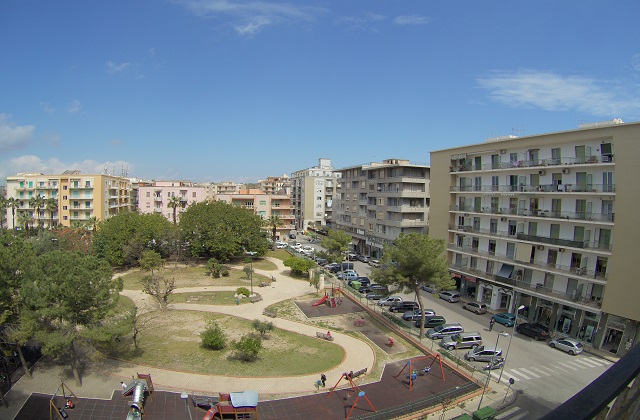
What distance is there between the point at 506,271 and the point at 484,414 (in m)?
21.6

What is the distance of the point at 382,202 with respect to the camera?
60.0 m

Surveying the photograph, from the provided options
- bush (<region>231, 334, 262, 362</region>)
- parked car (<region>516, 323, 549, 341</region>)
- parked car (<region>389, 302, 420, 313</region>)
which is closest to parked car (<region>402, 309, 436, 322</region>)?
parked car (<region>389, 302, 420, 313</region>)

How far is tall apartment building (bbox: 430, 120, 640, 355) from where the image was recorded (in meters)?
28.9

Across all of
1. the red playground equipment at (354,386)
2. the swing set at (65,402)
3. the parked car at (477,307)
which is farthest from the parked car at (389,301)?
the swing set at (65,402)

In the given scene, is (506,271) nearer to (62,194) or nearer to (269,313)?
(269,313)

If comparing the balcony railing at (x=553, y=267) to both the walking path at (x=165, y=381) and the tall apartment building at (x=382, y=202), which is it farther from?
the walking path at (x=165, y=381)

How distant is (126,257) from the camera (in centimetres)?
5016

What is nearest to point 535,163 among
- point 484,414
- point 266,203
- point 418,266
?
point 418,266

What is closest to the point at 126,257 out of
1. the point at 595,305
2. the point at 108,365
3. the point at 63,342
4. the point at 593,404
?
the point at 108,365

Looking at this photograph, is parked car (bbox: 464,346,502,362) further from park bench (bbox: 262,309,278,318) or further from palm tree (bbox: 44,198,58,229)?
palm tree (bbox: 44,198,58,229)

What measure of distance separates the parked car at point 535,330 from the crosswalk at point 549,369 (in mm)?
3321

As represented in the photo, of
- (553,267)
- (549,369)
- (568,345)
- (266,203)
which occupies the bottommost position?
(549,369)

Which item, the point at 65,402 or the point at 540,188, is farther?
the point at 540,188

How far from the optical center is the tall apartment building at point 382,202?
184 ft
